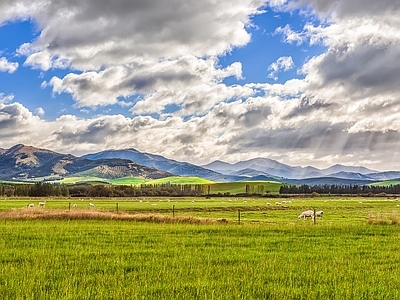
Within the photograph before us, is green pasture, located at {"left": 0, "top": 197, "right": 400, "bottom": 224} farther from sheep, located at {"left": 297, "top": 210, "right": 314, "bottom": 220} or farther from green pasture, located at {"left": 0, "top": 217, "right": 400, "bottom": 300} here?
green pasture, located at {"left": 0, "top": 217, "right": 400, "bottom": 300}

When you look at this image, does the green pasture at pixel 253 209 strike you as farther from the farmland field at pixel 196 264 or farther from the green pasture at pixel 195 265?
the green pasture at pixel 195 265

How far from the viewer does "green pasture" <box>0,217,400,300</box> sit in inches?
508

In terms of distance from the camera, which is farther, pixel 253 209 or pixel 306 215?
pixel 253 209

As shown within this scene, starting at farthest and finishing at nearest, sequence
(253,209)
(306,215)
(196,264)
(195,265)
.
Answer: (253,209) → (306,215) → (196,264) → (195,265)

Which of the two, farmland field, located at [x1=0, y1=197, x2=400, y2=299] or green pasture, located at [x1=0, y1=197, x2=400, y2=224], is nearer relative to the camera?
farmland field, located at [x1=0, y1=197, x2=400, y2=299]

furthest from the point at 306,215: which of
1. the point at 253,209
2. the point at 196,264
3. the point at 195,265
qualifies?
the point at 195,265

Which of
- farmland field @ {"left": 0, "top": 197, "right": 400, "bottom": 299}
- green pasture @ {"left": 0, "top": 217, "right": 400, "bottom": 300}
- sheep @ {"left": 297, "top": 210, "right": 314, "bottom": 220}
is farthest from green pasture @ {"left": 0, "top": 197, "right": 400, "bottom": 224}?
green pasture @ {"left": 0, "top": 217, "right": 400, "bottom": 300}

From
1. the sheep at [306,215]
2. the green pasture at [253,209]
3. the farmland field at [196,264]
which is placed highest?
the farmland field at [196,264]

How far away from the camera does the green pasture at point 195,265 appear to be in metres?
12.9

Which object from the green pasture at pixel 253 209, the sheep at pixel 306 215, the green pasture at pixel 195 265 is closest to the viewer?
the green pasture at pixel 195 265

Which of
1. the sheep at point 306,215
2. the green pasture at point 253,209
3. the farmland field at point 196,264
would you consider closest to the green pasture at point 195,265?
the farmland field at point 196,264

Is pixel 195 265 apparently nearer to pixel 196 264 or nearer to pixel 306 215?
pixel 196 264

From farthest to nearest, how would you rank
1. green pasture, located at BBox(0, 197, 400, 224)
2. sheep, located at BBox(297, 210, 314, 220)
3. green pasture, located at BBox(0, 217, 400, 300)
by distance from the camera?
sheep, located at BBox(297, 210, 314, 220) → green pasture, located at BBox(0, 197, 400, 224) → green pasture, located at BBox(0, 217, 400, 300)

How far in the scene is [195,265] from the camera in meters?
17.4
